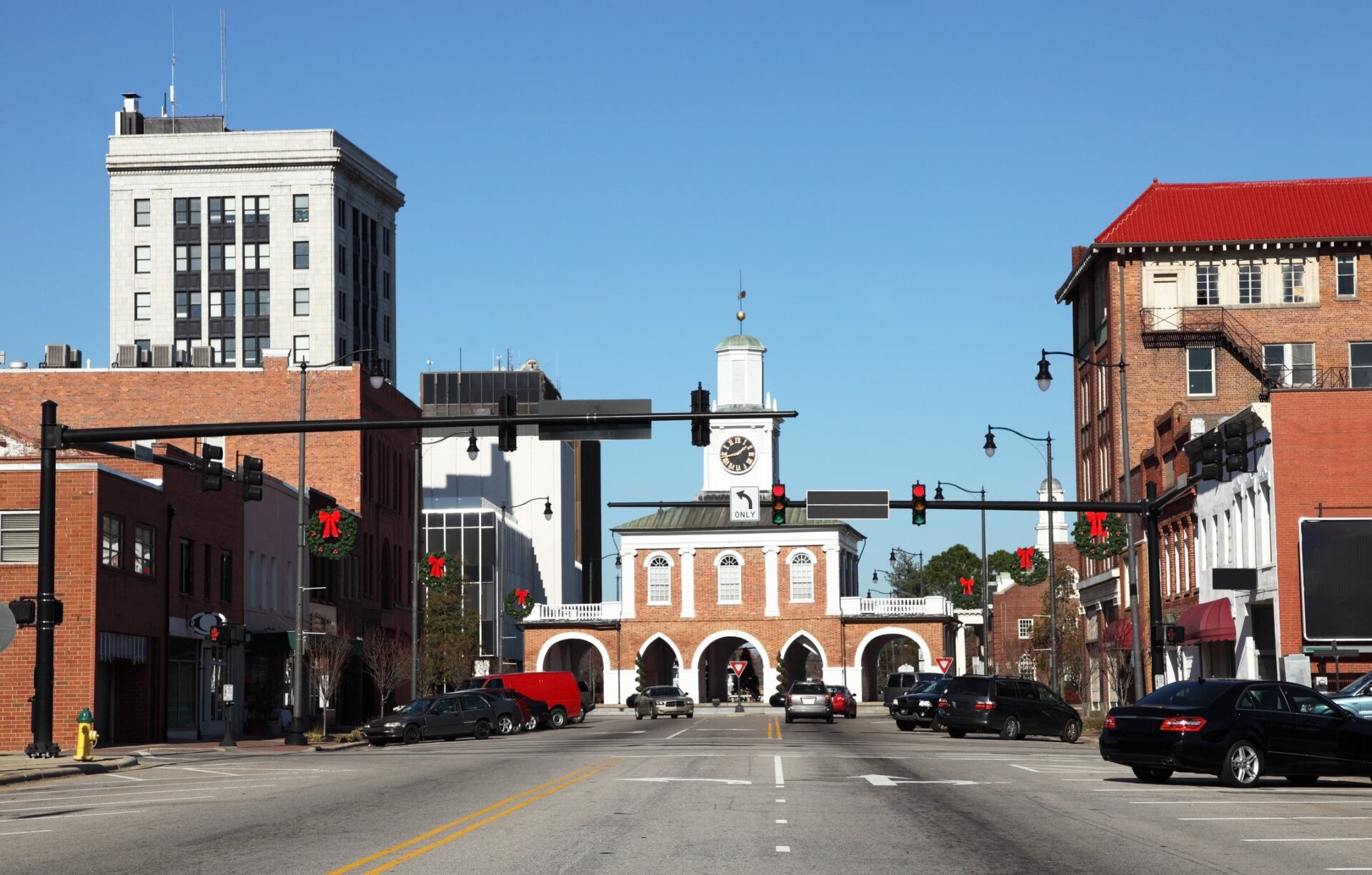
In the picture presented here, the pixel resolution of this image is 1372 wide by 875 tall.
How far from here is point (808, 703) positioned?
212 ft

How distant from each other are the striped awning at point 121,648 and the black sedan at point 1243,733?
2691 centimetres

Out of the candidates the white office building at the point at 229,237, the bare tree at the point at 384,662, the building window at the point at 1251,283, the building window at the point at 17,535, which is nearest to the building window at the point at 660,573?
the white office building at the point at 229,237

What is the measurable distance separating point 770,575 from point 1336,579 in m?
65.8

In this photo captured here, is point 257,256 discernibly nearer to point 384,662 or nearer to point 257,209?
point 257,209

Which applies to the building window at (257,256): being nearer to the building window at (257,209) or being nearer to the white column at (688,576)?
the building window at (257,209)

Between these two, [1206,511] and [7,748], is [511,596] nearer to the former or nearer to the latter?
[1206,511]

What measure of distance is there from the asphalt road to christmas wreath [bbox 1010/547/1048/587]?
105 ft

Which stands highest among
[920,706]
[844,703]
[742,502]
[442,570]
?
[742,502]

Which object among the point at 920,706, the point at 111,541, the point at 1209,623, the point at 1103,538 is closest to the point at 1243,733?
the point at 920,706

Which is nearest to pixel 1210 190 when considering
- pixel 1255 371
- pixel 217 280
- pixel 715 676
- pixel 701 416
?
pixel 1255 371

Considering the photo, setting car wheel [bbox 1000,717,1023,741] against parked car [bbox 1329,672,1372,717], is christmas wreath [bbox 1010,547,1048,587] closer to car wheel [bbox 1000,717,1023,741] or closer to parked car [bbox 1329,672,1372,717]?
car wheel [bbox 1000,717,1023,741]

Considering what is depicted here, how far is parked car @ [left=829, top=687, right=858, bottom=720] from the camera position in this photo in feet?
257

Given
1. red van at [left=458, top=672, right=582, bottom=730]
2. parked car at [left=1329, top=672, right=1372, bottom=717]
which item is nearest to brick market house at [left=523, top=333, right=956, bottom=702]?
red van at [left=458, top=672, right=582, bottom=730]

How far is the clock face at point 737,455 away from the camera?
117 m
